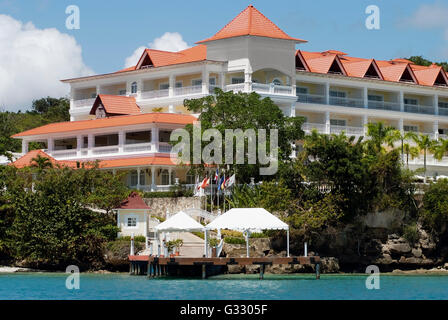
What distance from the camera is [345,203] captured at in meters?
51.1

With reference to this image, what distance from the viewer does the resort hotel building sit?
61969 millimetres

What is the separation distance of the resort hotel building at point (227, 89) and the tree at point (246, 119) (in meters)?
5.91

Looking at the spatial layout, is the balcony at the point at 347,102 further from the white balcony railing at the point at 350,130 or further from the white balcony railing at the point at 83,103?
the white balcony railing at the point at 83,103

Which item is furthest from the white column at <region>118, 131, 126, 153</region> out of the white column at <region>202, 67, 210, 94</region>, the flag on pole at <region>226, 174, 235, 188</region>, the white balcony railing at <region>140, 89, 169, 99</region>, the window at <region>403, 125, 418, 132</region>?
the window at <region>403, 125, 418, 132</region>

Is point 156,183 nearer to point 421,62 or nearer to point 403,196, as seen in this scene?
point 403,196

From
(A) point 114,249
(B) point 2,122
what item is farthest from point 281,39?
(B) point 2,122

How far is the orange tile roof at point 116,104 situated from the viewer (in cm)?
6650

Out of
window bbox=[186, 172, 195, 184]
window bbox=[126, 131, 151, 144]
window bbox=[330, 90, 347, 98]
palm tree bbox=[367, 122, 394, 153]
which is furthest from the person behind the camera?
window bbox=[330, 90, 347, 98]

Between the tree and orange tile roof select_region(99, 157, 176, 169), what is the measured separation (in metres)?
5.09

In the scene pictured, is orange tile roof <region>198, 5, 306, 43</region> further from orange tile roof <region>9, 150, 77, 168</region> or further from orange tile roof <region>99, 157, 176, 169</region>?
orange tile roof <region>9, 150, 77, 168</region>

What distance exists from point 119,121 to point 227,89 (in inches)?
330

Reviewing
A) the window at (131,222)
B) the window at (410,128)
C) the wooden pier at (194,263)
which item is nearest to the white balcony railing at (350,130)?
the window at (410,128)

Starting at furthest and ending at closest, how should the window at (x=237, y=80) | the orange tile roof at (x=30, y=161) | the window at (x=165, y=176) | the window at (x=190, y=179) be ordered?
the window at (x=237, y=80) < the window at (x=165, y=176) < the window at (x=190, y=179) < the orange tile roof at (x=30, y=161)

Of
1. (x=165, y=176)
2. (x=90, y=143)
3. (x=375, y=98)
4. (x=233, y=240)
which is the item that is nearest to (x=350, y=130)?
(x=375, y=98)
